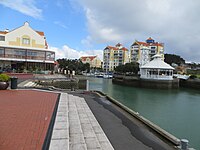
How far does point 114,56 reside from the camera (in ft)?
318

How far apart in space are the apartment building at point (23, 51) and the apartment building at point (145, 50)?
53.9 meters

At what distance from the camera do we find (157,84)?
3741cm

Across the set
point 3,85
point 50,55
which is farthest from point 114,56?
point 3,85

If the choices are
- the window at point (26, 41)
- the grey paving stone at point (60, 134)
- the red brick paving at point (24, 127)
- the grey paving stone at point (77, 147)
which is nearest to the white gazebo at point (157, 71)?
the window at point (26, 41)

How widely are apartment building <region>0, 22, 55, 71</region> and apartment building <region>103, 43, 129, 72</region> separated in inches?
2514

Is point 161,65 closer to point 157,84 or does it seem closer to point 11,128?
point 157,84

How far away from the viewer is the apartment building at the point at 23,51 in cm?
2910

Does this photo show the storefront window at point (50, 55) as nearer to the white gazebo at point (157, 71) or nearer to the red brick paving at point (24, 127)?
the white gazebo at point (157, 71)

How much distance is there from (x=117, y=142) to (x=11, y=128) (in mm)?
3033

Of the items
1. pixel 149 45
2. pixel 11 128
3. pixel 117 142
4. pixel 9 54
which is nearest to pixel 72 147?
pixel 117 142

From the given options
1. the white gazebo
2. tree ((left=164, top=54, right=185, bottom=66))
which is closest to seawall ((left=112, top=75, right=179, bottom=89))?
the white gazebo

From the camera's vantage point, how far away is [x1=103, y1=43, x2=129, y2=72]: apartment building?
93.8 meters

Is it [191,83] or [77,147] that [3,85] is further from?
[191,83]

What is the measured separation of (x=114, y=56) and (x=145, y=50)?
21.9m
